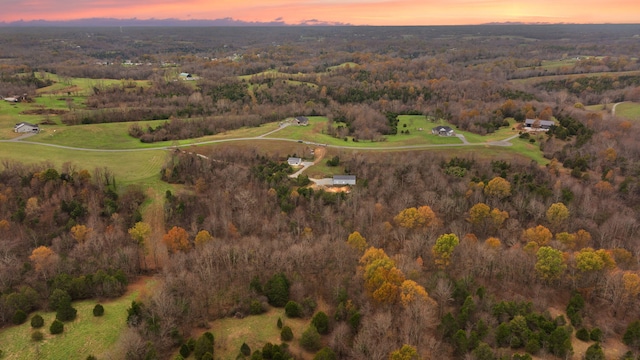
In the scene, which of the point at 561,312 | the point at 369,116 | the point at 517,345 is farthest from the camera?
the point at 369,116

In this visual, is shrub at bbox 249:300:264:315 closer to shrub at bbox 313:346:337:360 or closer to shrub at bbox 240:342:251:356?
shrub at bbox 240:342:251:356

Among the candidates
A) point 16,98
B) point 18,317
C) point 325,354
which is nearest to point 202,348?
point 325,354

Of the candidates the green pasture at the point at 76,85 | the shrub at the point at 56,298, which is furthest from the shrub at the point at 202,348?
the green pasture at the point at 76,85

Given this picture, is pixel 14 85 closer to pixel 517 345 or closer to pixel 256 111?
pixel 256 111

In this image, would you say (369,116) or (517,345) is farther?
(369,116)

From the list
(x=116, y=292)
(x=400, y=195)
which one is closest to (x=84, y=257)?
(x=116, y=292)

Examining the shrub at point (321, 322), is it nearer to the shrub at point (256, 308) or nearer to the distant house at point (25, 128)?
the shrub at point (256, 308)
